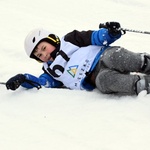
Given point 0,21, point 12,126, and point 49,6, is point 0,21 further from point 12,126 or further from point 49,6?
point 12,126

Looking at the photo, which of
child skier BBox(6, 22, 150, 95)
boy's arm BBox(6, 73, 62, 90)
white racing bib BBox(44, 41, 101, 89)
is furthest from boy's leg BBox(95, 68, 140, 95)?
boy's arm BBox(6, 73, 62, 90)

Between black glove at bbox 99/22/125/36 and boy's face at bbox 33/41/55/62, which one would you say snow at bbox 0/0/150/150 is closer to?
boy's face at bbox 33/41/55/62

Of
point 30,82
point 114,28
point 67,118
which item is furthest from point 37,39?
point 67,118

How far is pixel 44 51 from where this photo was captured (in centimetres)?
289

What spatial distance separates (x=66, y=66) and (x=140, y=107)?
A: 0.78 metres

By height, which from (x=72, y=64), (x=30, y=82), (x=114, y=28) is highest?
(x=114, y=28)

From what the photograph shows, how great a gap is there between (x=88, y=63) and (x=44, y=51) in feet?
1.24

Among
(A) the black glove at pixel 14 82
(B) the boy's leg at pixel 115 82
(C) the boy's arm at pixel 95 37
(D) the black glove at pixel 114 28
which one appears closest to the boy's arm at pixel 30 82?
(A) the black glove at pixel 14 82

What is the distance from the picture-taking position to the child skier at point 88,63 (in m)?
2.43

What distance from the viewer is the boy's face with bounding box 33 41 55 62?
9.44 feet

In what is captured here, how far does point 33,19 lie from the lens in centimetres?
512

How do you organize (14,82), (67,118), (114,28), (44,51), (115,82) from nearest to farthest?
(67,118), (115,82), (114,28), (14,82), (44,51)

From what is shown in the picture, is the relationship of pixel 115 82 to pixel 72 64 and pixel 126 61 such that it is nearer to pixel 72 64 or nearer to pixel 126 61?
pixel 126 61

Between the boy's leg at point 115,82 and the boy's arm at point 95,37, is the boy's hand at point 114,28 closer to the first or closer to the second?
the boy's arm at point 95,37
